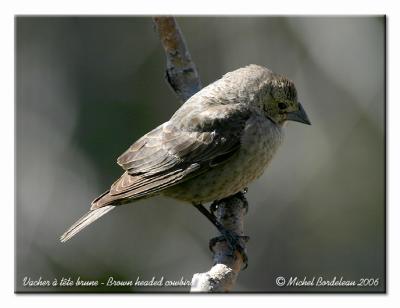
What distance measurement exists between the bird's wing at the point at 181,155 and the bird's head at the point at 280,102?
0.28 metres

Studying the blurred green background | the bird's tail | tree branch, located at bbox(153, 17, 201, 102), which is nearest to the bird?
the bird's tail

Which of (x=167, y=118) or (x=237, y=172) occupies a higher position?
(x=237, y=172)

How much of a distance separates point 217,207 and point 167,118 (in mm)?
2750

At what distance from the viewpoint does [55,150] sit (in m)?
7.84

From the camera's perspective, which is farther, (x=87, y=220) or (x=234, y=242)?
(x=87, y=220)

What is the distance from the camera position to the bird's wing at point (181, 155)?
534cm

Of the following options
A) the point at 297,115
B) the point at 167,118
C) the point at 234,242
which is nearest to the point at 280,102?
the point at 297,115

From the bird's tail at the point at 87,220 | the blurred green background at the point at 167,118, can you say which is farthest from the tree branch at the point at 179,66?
the blurred green background at the point at 167,118

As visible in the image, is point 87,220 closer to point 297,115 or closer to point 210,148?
point 210,148

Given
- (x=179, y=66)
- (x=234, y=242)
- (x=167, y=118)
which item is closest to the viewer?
(x=234, y=242)

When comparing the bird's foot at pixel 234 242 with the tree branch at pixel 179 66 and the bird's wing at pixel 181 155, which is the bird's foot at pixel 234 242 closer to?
the bird's wing at pixel 181 155

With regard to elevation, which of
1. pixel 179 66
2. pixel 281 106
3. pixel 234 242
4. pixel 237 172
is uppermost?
pixel 179 66

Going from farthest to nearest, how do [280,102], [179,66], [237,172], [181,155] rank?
[179,66] → [280,102] → [181,155] → [237,172]

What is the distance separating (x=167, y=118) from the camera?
8.27 meters
